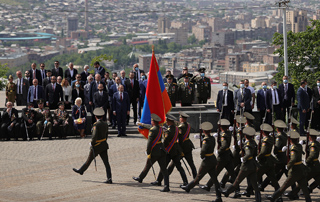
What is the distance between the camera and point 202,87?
23719 mm

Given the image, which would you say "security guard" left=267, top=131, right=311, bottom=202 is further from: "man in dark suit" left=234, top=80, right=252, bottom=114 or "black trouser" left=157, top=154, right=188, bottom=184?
"man in dark suit" left=234, top=80, right=252, bottom=114

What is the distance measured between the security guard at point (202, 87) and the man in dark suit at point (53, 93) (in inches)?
190

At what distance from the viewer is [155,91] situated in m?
17.0

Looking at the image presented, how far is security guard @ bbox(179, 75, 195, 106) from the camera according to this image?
2328 centimetres

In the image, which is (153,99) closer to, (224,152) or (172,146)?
(172,146)

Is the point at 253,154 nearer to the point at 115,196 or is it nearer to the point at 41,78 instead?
the point at 115,196

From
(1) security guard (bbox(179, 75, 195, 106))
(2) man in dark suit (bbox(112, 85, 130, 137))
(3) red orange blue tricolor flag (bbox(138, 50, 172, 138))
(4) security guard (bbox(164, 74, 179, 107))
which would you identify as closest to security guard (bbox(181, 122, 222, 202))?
(3) red orange blue tricolor flag (bbox(138, 50, 172, 138))

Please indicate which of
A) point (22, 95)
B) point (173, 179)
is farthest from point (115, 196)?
point (22, 95)

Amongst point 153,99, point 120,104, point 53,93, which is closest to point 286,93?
point 120,104

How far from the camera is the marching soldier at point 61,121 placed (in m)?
21.3

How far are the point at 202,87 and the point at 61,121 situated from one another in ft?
17.4

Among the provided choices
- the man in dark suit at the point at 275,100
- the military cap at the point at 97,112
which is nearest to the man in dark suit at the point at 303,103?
the man in dark suit at the point at 275,100

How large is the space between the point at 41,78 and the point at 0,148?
4892mm

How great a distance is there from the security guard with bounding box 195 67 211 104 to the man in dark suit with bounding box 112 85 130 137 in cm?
317
